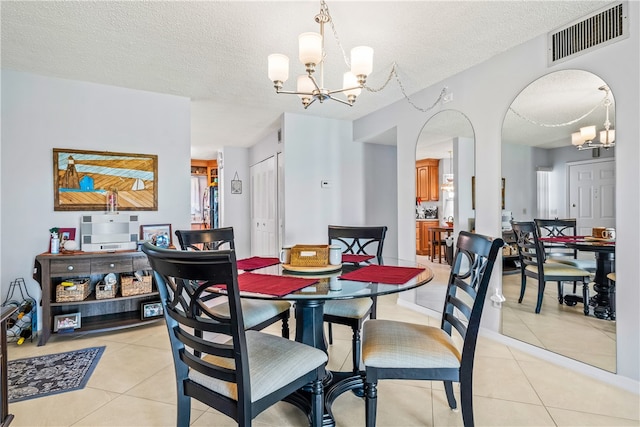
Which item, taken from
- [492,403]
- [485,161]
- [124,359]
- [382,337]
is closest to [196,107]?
[124,359]

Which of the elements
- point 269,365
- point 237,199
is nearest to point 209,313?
point 269,365

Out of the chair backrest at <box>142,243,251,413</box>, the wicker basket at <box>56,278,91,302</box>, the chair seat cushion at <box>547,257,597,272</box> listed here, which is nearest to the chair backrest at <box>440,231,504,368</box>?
the chair backrest at <box>142,243,251,413</box>

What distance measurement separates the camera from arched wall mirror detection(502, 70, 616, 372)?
2178 millimetres

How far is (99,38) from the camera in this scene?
2432mm

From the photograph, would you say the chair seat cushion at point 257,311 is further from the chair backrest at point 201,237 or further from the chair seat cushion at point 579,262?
the chair seat cushion at point 579,262

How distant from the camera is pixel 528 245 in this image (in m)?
2.73

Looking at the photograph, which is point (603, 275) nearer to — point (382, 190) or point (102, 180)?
point (382, 190)

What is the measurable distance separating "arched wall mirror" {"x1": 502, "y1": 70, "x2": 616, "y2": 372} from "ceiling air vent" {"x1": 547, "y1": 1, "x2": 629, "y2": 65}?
5.4 inches

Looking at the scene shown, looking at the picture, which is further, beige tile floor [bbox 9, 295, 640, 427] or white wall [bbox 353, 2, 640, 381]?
white wall [bbox 353, 2, 640, 381]

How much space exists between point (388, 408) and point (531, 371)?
1092 mm

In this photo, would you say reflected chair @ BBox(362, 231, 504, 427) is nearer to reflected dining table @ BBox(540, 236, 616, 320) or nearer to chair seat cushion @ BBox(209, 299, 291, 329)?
chair seat cushion @ BBox(209, 299, 291, 329)

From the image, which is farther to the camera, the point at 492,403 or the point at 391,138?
the point at 391,138

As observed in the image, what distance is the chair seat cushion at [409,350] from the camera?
146cm

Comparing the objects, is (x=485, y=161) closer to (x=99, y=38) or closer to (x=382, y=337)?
(x=382, y=337)
